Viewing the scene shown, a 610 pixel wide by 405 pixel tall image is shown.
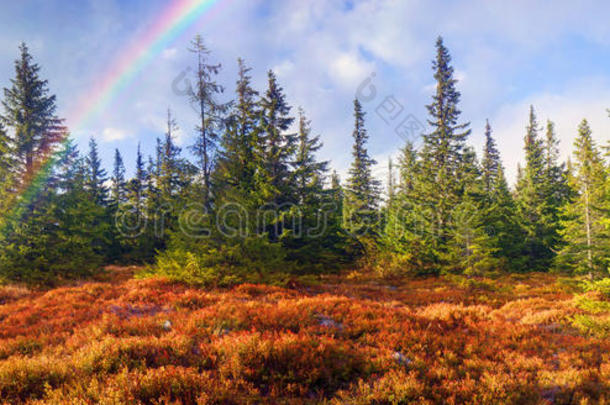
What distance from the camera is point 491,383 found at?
15.6 ft

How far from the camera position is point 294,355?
209 inches

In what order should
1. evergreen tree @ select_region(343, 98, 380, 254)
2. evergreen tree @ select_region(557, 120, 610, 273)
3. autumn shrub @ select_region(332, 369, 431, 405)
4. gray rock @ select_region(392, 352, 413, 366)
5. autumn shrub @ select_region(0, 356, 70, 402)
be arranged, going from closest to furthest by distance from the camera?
autumn shrub @ select_region(332, 369, 431, 405)
autumn shrub @ select_region(0, 356, 70, 402)
gray rock @ select_region(392, 352, 413, 366)
evergreen tree @ select_region(557, 120, 610, 273)
evergreen tree @ select_region(343, 98, 380, 254)

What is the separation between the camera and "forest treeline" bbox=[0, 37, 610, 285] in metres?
14.4

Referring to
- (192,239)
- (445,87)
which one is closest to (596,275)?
(445,87)

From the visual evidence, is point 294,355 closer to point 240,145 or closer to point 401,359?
point 401,359

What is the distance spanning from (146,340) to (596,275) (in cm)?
2204

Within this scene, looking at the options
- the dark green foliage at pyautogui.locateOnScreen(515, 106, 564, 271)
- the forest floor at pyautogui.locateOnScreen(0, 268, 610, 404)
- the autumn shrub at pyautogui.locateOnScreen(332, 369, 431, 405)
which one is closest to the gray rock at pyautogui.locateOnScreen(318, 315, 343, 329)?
the forest floor at pyautogui.locateOnScreen(0, 268, 610, 404)

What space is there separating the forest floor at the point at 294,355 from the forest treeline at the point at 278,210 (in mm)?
4882

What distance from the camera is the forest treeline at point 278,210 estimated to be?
14391 mm

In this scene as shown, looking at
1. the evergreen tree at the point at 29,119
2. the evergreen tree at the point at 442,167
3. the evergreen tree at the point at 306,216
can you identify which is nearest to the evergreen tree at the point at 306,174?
the evergreen tree at the point at 306,216

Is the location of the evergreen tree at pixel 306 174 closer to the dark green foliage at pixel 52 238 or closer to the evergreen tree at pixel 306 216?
the evergreen tree at pixel 306 216

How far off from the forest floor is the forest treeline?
488 cm

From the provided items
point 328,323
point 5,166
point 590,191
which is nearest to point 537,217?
point 590,191

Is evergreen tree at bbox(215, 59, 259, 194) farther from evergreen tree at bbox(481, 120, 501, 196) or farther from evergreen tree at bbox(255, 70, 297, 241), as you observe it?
evergreen tree at bbox(481, 120, 501, 196)
